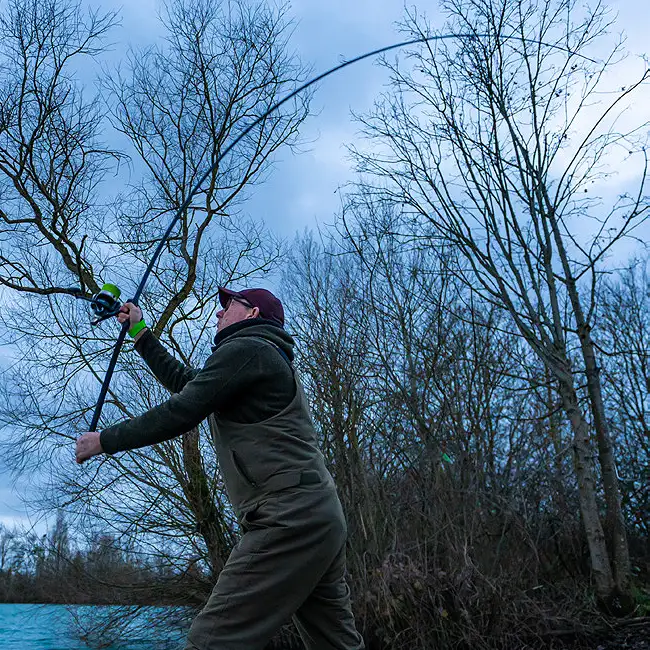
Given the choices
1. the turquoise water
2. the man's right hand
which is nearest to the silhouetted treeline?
the turquoise water

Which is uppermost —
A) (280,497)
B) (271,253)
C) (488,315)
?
(271,253)

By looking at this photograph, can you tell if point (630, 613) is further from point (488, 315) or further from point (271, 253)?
point (271, 253)

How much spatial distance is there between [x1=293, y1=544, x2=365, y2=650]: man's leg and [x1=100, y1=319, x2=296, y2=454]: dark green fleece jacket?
0.59 m

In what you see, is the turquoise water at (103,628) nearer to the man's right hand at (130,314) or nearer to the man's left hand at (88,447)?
the man's right hand at (130,314)

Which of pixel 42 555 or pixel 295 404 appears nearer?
pixel 295 404

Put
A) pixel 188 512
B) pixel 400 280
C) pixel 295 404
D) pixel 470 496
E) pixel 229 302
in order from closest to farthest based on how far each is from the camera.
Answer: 1. pixel 295 404
2. pixel 229 302
3. pixel 470 496
4. pixel 188 512
5. pixel 400 280

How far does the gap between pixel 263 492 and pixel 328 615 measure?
54cm

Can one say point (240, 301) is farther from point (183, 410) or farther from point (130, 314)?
point (183, 410)

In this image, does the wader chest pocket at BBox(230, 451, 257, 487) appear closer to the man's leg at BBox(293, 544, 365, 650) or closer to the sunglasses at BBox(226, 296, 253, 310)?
the man's leg at BBox(293, 544, 365, 650)

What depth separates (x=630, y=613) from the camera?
6.88m

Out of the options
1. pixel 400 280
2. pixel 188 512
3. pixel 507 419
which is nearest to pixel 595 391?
pixel 507 419

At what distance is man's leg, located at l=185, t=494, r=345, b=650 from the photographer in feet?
7.97

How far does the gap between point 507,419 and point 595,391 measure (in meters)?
0.93

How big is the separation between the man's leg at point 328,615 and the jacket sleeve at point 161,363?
1002 millimetres
